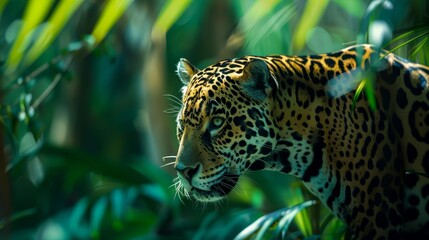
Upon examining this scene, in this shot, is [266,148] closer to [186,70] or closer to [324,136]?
[324,136]

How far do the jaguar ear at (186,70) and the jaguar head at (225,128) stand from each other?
25 centimetres

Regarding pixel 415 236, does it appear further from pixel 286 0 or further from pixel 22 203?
pixel 22 203

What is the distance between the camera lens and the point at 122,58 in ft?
43.5

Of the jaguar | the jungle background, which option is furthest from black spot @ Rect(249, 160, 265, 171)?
the jungle background

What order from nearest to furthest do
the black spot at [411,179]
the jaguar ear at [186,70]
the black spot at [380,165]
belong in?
the black spot at [380,165] < the black spot at [411,179] < the jaguar ear at [186,70]

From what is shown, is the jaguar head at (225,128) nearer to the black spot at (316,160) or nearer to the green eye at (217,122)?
the green eye at (217,122)

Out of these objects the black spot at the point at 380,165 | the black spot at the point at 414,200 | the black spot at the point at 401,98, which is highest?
the black spot at the point at 401,98

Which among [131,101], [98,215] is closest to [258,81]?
[98,215]

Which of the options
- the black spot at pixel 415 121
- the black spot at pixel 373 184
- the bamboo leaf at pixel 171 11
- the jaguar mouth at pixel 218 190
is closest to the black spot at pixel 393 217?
the black spot at pixel 373 184

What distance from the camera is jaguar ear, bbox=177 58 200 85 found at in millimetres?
3799

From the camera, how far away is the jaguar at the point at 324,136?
3451 mm

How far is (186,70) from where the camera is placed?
381 cm

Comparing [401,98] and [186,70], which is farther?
[186,70]

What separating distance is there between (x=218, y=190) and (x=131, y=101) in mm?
11404
